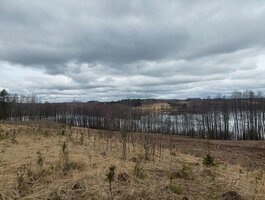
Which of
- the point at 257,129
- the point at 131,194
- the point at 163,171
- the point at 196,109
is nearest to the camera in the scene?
the point at 131,194

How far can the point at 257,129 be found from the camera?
206 feet

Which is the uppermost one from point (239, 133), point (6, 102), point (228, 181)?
point (6, 102)

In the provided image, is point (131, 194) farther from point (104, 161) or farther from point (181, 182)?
point (104, 161)

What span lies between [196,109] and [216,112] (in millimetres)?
10183

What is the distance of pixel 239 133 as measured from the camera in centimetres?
6412

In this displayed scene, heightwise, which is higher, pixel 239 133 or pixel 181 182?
pixel 181 182

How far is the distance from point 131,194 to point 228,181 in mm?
2749

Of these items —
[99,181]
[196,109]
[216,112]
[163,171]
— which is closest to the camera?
[99,181]

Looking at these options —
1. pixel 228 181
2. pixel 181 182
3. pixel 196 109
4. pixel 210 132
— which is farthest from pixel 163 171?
pixel 196 109

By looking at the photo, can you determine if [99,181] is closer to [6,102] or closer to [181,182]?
[181,182]

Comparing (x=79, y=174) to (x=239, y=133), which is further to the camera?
(x=239, y=133)

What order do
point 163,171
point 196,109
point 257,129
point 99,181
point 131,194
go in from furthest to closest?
1. point 196,109
2. point 257,129
3. point 163,171
4. point 99,181
5. point 131,194

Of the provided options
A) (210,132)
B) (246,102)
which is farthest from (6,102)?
(246,102)

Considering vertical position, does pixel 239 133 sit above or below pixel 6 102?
below
